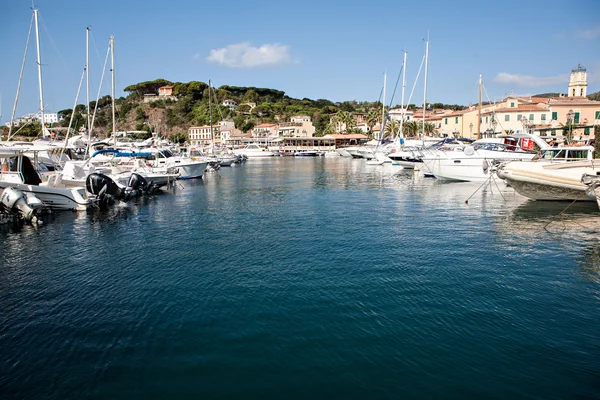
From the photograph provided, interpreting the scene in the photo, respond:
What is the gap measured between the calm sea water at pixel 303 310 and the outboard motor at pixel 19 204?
1077 mm

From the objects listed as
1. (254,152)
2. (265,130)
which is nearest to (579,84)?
(254,152)

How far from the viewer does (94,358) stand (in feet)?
26.6

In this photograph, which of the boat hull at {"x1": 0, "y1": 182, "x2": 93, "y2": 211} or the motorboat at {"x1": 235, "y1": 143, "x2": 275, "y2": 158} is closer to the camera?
the boat hull at {"x1": 0, "y1": 182, "x2": 93, "y2": 211}

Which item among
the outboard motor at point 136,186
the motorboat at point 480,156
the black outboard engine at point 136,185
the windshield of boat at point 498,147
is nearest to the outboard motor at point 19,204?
the outboard motor at point 136,186

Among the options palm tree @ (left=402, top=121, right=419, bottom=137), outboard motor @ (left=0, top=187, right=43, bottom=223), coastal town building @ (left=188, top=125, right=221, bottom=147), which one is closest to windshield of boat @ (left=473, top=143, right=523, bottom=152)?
outboard motor @ (left=0, top=187, right=43, bottom=223)

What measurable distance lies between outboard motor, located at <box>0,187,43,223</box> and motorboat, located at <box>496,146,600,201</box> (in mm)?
24280

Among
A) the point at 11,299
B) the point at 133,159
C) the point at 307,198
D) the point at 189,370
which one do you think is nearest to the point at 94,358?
the point at 189,370

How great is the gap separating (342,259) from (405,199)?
14900 mm

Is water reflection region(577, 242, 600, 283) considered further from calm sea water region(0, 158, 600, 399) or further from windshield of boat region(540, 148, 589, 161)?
windshield of boat region(540, 148, 589, 161)

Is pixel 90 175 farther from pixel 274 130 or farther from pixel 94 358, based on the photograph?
pixel 274 130

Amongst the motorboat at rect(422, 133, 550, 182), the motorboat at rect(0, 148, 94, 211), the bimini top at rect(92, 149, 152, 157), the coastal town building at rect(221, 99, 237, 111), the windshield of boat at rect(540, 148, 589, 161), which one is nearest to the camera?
the motorboat at rect(0, 148, 94, 211)

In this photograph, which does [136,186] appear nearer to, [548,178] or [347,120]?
[548,178]

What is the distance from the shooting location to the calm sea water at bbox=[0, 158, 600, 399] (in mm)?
7406

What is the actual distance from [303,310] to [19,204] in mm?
16644
